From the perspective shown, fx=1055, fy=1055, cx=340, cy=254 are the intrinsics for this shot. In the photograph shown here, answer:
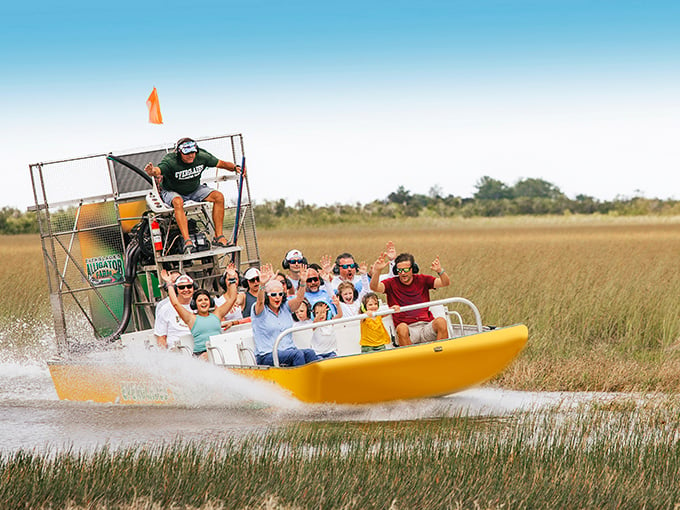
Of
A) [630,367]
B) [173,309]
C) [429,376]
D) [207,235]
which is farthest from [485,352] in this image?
[207,235]

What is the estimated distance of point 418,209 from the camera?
76.7 meters

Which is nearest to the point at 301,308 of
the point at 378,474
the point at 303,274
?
the point at 303,274

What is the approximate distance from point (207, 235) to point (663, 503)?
9177mm

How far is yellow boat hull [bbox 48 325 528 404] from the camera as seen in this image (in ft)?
38.5

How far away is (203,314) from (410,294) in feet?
8.89

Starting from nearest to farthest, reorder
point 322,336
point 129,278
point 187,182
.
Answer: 1. point 322,336
2. point 187,182
3. point 129,278

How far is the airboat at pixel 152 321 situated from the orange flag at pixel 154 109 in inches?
30.1

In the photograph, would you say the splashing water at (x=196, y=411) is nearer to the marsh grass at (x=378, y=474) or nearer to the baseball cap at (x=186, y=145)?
the marsh grass at (x=378, y=474)

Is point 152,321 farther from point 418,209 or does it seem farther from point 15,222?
point 418,209

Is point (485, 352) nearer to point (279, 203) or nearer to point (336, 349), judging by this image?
point (336, 349)

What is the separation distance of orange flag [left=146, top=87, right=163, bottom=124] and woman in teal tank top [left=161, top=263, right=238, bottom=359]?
2.96 meters

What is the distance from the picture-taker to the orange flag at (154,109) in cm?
1577

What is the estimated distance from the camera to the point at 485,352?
12.3 metres

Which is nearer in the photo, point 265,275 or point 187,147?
point 265,275
